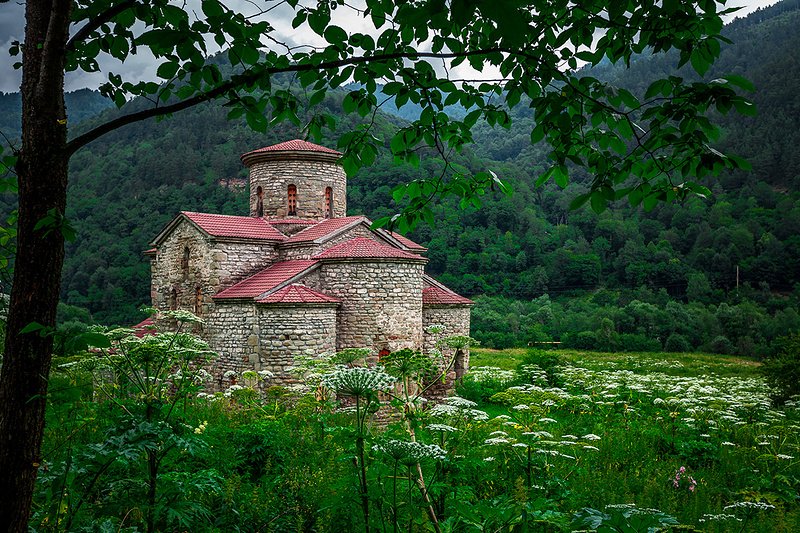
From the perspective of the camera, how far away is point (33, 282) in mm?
2320

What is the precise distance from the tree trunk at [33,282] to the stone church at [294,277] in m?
9.92

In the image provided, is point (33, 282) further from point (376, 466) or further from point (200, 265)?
point (200, 265)

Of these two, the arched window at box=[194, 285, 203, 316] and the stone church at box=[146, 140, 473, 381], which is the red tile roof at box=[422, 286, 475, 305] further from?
the arched window at box=[194, 285, 203, 316]

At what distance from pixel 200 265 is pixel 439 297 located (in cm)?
728

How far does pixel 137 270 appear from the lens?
41.4m

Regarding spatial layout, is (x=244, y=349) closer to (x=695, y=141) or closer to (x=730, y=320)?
(x=695, y=141)

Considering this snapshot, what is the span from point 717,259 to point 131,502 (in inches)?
2583

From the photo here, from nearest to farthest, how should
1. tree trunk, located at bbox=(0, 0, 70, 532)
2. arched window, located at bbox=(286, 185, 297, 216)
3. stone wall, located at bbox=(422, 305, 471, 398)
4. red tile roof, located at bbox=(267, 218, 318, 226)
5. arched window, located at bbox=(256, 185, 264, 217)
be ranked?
tree trunk, located at bbox=(0, 0, 70, 532) → stone wall, located at bbox=(422, 305, 471, 398) → red tile roof, located at bbox=(267, 218, 318, 226) → arched window, located at bbox=(286, 185, 297, 216) → arched window, located at bbox=(256, 185, 264, 217)

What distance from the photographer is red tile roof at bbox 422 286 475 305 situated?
17.0 meters

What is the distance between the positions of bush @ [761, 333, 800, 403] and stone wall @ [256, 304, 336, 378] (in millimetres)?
11907

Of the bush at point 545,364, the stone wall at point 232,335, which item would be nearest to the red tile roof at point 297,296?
the stone wall at point 232,335

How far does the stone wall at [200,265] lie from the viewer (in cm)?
1525

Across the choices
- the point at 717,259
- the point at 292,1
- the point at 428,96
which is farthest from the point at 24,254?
the point at 717,259

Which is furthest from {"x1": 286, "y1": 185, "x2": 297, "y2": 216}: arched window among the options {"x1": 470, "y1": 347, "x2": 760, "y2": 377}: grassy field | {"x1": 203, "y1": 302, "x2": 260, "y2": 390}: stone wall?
{"x1": 470, "y1": 347, "x2": 760, "y2": 377}: grassy field
